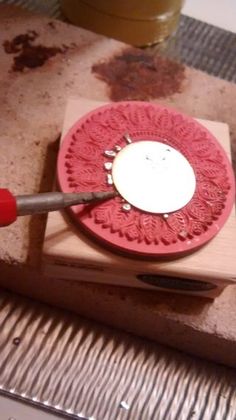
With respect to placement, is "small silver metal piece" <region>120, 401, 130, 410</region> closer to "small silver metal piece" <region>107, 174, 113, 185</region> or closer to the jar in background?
"small silver metal piece" <region>107, 174, 113, 185</region>

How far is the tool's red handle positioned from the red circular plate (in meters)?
0.06

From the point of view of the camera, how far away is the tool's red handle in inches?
16.7

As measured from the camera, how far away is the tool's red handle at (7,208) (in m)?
0.43

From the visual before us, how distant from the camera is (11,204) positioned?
16.8 inches

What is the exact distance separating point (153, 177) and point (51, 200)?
10cm

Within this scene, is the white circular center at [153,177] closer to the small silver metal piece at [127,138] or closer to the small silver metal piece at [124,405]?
the small silver metal piece at [127,138]

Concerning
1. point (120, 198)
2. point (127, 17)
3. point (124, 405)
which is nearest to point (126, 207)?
point (120, 198)

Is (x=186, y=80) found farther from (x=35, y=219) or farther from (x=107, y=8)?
(x=35, y=219)

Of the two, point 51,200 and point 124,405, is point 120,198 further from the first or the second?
point 124,405

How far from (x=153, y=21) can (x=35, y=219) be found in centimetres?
32

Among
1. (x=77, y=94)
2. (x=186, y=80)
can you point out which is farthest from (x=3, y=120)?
(x=186, y=80)

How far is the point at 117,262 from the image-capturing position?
47cm

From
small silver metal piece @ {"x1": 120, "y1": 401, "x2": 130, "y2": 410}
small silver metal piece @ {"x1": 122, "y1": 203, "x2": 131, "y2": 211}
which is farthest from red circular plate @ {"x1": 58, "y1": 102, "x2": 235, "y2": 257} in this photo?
small silver metal piece @ {"x1": 120, "y1": 401, "x2": 130, "y2": 410}

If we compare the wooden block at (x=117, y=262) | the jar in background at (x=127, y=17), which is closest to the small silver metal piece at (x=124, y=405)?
the wooden block at (x=117, y=262)
